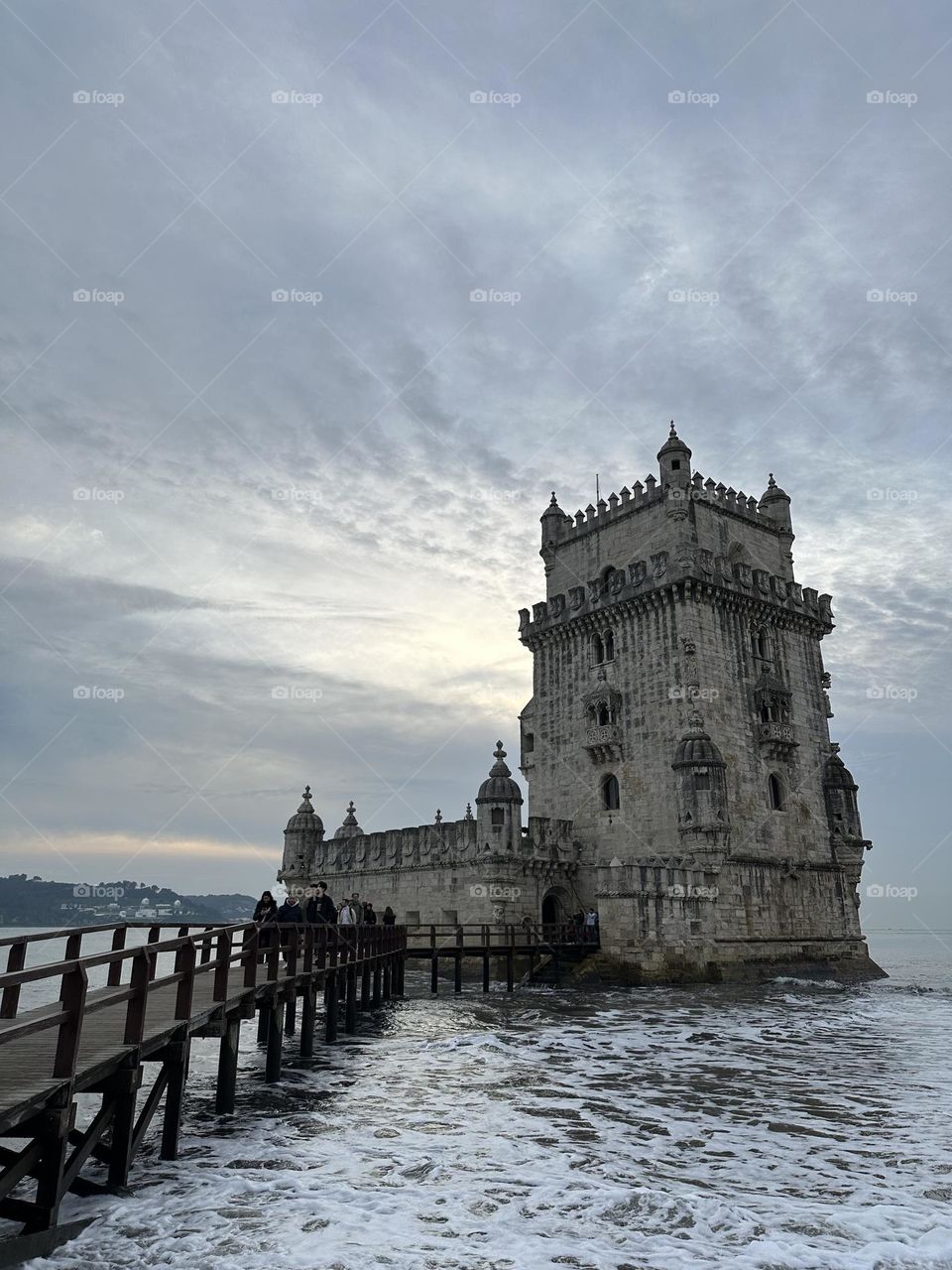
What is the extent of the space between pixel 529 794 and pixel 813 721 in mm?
12518

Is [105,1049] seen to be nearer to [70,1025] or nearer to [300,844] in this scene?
[70,1025]

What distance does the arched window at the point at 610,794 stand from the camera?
1398 inches

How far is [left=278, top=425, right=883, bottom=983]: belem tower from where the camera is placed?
31391 millimetres

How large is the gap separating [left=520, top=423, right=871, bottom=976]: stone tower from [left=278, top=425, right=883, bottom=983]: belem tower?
0.08 meters

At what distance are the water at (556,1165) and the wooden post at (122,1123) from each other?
347mm

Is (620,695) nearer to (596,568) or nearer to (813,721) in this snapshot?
(596,568)

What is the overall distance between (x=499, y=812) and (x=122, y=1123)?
24865 mm

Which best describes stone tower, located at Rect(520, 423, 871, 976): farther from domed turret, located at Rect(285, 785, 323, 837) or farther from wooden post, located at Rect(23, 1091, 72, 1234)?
wooden post, located at Rect(23, 1091, 72, 1234)

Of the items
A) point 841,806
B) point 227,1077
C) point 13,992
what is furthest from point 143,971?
point 841,806

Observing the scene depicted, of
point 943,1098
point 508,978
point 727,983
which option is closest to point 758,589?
point 727,983

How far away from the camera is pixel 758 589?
36.8 metres

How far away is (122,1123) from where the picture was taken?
29.8ft

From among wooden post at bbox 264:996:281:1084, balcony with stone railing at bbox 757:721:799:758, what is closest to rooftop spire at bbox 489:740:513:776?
balcony with stone railing at bbox 757:721:799:758

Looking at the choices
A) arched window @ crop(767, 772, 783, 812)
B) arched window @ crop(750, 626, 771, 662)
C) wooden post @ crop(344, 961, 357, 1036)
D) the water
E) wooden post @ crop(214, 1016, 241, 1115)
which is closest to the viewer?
the water
